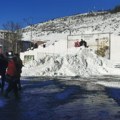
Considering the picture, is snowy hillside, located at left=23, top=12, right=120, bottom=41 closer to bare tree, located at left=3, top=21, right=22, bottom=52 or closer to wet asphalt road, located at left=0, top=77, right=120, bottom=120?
bare tree, located at left=3, top=21, right=22, bottom=52

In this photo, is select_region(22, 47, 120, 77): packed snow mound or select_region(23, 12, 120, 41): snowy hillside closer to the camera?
select_region(22, 47, 120, 77): packed snow mound

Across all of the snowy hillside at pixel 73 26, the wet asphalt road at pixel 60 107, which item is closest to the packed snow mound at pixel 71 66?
the wet asphalt road at pixel 60 107

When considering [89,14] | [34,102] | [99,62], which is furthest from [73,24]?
[34,102]

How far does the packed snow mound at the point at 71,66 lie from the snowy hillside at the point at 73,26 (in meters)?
73.8

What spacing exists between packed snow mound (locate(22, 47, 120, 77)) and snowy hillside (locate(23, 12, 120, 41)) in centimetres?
7382

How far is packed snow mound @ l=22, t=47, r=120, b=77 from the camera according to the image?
44.5 metres

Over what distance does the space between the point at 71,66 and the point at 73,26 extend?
108m

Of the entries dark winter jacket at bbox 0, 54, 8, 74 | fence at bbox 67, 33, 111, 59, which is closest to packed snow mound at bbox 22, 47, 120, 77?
fence at bbox 67, 33, 111, 59

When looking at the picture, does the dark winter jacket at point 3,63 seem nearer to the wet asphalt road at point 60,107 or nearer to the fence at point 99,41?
the wet asphalt road at point 60,107

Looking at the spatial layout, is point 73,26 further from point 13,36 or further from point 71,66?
point 71,66

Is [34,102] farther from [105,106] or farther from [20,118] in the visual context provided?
[20,118]

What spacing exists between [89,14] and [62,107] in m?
160

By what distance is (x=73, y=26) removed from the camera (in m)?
153

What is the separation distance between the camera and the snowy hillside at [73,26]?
5285 inches
